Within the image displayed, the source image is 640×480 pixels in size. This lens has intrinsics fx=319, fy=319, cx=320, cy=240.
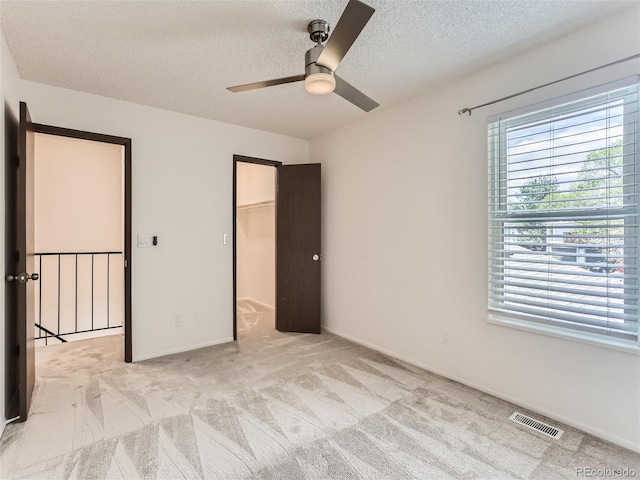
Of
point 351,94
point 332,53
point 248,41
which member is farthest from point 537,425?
point 248,41

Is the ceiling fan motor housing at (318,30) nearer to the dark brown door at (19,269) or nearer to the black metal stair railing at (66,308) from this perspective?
the dark brown door at (19,269)

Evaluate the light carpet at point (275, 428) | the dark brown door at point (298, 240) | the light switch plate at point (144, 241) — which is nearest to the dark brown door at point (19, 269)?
the light carpet at point (275, 428)

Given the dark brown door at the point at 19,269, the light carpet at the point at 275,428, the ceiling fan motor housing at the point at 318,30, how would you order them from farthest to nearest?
the dark brown door at the point at 19,269
the ceiling fan motor housing at the point at 318,30
the light carpet at the point at 275,428

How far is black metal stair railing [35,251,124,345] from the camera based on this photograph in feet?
13.9

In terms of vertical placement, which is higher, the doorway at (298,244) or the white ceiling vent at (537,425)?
the doorway at (298,244)

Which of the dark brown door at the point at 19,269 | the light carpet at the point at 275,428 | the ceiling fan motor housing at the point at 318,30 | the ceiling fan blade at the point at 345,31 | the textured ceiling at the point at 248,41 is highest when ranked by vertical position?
the textured ceiling at the point at 248,41

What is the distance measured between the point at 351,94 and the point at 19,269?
8.00ft

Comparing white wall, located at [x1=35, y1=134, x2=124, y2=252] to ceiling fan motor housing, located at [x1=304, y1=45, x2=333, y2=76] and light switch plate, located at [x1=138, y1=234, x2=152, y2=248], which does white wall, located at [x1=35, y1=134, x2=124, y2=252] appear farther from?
ceiling fan motor housing, located at [x1=304, y1=45, x2=333, y2=76]

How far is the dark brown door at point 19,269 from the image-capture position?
2092 mm

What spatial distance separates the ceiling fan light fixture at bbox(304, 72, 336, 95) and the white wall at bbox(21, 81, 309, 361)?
2144mm

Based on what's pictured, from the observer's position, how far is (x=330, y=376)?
110 inches

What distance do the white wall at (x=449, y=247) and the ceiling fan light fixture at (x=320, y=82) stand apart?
1.41 meters

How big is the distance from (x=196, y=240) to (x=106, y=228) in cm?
197

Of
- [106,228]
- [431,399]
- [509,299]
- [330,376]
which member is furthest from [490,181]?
[106,228]
